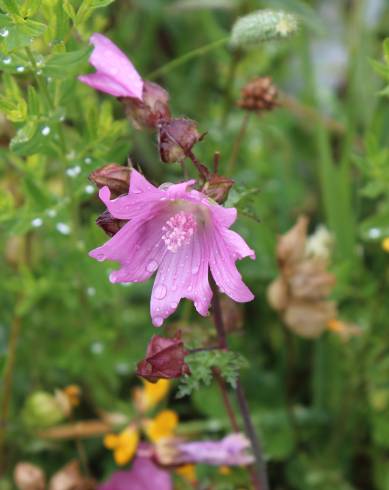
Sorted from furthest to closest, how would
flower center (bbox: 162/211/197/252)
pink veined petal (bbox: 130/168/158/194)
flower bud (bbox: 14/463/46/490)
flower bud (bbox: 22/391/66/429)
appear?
flower bud (bbox: 22/391/66/429), flower bud (bbox: 14/463/46/490), flower center (bbox: 162/211/197/252), pink veined petal (bbox: 130/168/158/194)

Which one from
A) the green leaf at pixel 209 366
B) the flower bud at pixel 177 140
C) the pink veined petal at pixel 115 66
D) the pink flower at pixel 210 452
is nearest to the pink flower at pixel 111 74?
the pink veined petal at pixel 115 66

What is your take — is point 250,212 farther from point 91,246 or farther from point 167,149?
point 91,246


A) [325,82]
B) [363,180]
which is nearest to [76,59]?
[363,180]

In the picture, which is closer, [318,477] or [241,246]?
[241,246]

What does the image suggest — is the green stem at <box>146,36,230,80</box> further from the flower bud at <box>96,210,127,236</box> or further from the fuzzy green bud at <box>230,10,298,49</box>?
the flower bud at <box>96,210,127,236</box>

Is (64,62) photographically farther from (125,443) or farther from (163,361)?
(125,443)

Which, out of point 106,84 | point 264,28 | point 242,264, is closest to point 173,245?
point 106,84

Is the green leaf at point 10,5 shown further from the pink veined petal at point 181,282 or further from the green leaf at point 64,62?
the pink veined petal at point 181,282

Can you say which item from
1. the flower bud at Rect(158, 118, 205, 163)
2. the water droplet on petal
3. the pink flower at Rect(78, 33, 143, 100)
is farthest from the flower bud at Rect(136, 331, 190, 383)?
the pink flower at Rect(78, 33, 143, 100)
